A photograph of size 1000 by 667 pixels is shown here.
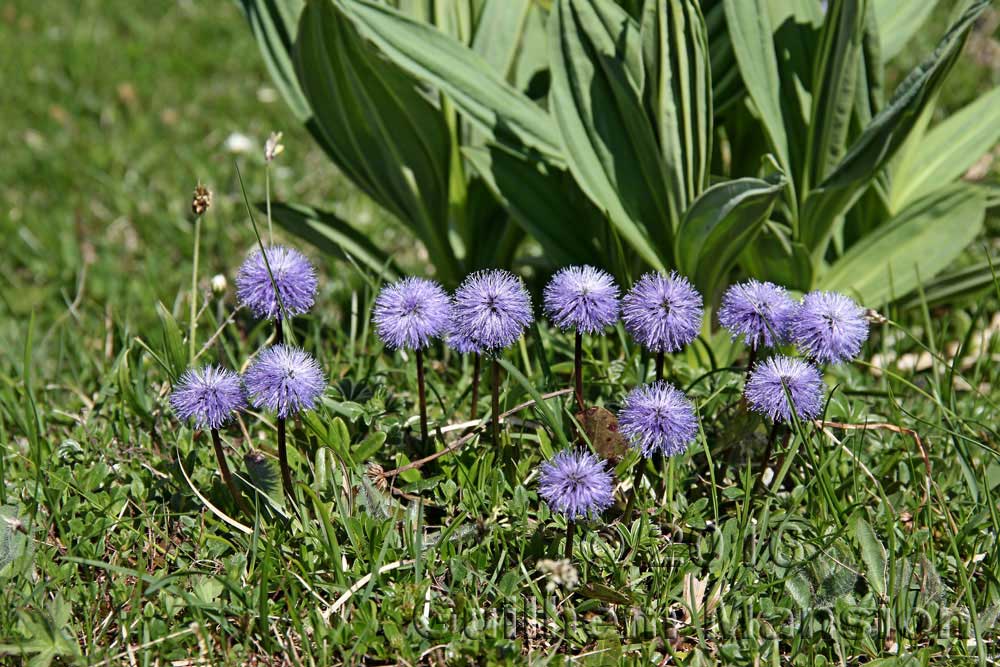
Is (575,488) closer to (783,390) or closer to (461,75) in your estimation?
(783,390)

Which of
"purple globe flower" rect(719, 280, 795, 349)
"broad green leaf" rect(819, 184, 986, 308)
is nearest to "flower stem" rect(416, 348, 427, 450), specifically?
"purple globe flower" rect(719, 280, 795, 349)

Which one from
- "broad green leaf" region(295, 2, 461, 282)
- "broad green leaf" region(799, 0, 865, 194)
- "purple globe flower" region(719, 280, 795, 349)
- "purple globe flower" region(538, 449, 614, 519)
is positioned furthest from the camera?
"broad green leaf" region(295, 2, 461, 282)

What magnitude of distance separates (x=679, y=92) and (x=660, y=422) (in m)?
0.94

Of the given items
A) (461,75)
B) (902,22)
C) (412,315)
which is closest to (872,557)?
(412,315)

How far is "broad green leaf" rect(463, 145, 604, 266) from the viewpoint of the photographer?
8.36 feet

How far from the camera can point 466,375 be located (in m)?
2.59

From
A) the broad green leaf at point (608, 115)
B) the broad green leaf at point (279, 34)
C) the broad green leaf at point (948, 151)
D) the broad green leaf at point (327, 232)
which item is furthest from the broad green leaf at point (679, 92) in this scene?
the broad green leaf at point (279, 34)

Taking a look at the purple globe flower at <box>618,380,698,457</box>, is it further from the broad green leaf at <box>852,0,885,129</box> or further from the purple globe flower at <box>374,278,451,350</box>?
the broad green leaf at <box>852,0,885,129</box>

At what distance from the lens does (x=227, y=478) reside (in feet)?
6.15

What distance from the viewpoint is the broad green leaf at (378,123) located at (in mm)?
2521

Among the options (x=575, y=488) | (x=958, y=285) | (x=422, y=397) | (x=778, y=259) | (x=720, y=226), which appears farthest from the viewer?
(x=958, y=285)

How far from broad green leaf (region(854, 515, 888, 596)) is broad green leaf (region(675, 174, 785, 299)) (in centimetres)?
72

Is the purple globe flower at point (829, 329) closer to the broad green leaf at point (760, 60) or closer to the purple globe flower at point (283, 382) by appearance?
the broad green leaf at point (760, 60)

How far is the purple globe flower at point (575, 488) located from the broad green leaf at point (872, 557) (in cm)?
53
